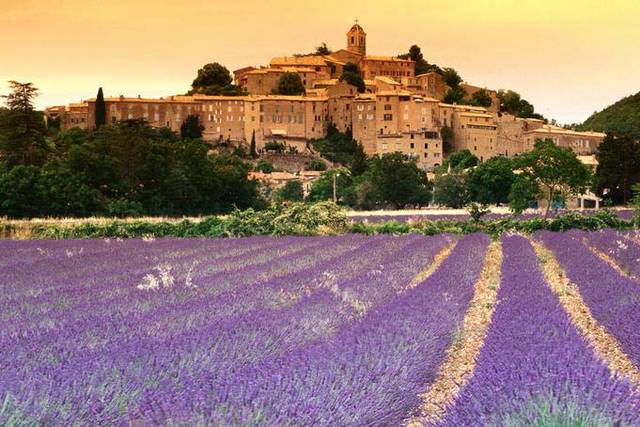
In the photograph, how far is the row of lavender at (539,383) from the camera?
392 cm

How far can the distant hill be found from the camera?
10514cm

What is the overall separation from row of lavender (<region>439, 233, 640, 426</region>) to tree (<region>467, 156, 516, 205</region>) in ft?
175

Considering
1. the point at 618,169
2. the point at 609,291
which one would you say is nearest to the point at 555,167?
the point at 609,291

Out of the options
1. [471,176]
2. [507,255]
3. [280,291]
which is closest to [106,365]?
[280,291]

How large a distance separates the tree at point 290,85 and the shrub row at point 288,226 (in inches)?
3817

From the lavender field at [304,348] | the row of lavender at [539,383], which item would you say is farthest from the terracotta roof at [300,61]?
the row of lavender at [539,383]

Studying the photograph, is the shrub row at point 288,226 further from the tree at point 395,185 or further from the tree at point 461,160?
the tree at point 461,160

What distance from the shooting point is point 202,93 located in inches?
5010

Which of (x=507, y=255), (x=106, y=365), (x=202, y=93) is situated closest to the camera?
(x=106, y=365)

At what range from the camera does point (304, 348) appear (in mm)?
6477

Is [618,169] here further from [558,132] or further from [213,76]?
[213,76]

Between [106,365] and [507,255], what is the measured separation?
45.1 ft

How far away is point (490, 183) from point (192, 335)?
2237 inches

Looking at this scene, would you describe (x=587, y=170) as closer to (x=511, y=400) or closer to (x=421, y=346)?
(x=421, y=346)
